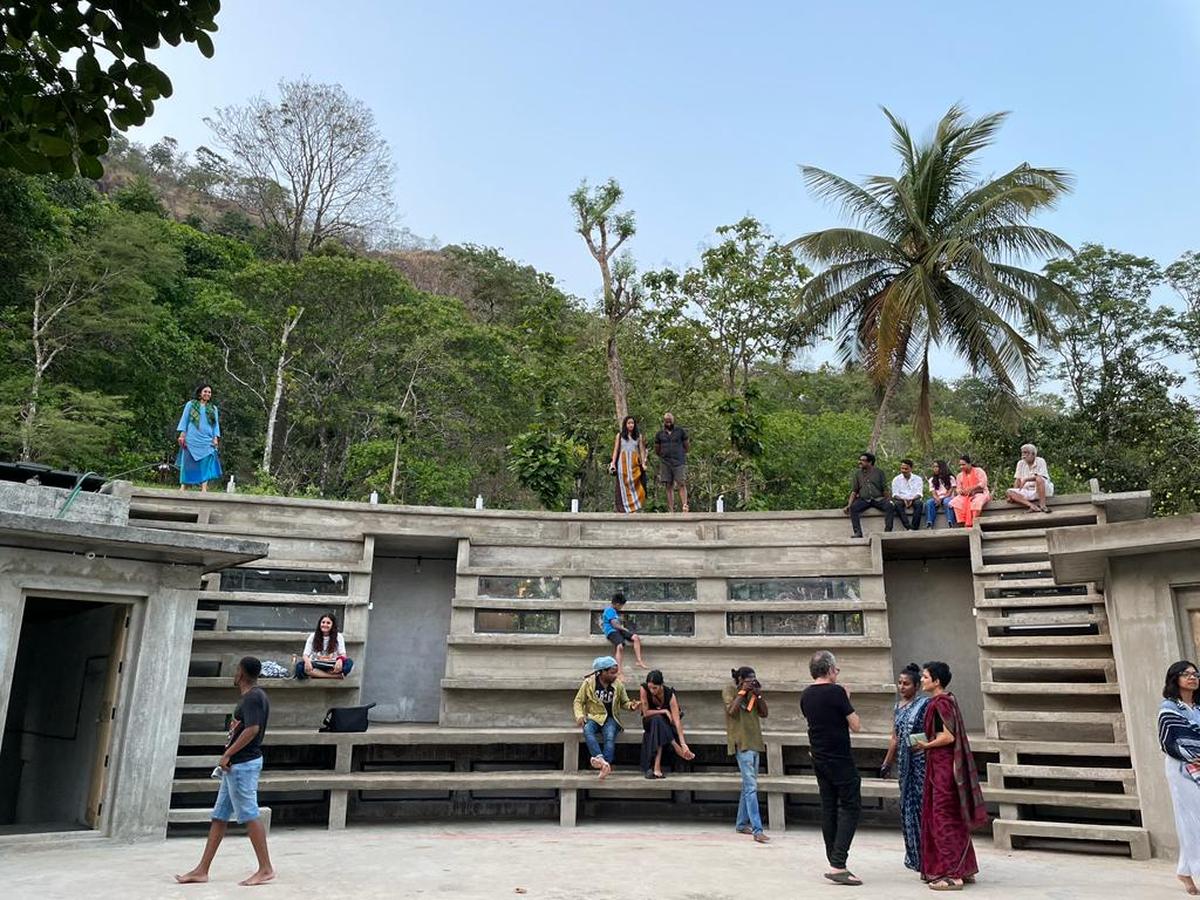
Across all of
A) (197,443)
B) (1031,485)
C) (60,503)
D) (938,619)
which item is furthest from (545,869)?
(1031,485)

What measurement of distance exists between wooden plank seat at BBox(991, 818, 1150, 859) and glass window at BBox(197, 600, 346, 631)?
7.88m

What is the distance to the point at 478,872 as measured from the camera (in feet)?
23.5

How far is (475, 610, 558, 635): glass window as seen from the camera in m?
11.7

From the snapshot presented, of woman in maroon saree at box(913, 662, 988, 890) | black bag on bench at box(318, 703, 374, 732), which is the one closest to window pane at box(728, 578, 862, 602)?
woman in maroon saree at box(913, 662, 988, 890)

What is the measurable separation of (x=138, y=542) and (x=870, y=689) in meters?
8.22

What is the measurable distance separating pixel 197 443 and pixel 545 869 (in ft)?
26.2

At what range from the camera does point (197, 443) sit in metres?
12.3

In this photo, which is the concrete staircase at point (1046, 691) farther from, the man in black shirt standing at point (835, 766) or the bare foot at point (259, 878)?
the bare foot at point (259, 878)

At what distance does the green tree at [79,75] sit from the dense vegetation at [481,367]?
44.9 feet

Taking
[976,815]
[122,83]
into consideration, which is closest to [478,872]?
[976,815]

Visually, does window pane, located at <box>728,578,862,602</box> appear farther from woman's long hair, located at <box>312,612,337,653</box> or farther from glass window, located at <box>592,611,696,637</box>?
woman's long hair, located at <box>312,612,337,653</box>

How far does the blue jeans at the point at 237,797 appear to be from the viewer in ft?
21.5

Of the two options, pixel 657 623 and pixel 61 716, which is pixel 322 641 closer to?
pixel 61 716

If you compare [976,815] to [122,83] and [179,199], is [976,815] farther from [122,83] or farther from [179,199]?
[179,199]
